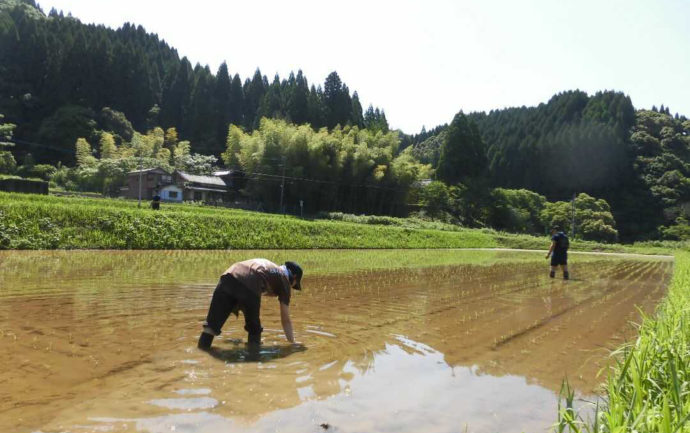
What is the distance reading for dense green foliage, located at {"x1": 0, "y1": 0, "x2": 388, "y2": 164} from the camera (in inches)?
2249

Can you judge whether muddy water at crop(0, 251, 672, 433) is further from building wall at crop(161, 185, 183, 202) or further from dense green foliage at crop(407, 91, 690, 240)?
dense green foliage at crop(407, 91, 690, 240)

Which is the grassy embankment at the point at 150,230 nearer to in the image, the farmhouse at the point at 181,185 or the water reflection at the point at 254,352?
the water reflection at the point at 254,352

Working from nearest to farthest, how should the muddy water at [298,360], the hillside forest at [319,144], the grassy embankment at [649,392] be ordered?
the grassy embankment at [649,392], the muddy water at [298,360], the hillside forest at [319,144]

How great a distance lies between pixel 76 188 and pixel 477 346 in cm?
4916

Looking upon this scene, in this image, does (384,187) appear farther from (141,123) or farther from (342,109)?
(141,123)

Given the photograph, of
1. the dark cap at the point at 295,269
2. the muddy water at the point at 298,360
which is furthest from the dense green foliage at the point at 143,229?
the dark cap at the point at 295,269

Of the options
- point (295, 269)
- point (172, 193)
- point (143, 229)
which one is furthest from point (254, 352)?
point (172, 193)

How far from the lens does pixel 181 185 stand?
45156 mm

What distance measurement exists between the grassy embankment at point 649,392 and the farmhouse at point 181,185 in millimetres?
41409

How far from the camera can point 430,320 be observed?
19.8 ft

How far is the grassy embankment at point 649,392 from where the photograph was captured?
1842 millimetres

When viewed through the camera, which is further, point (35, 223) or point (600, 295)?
point (35, 223)

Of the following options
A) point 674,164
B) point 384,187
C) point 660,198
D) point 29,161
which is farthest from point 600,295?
point 674,164

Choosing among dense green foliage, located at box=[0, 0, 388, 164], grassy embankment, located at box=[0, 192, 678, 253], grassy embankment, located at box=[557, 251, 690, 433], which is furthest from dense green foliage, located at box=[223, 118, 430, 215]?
grassy embankment, located at box=[557, 251, 690, 433]
